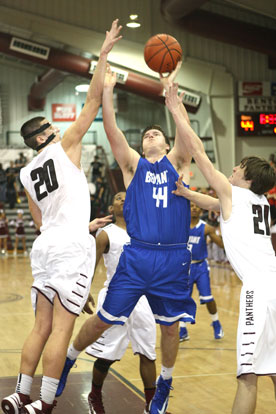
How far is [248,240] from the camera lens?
3.57m

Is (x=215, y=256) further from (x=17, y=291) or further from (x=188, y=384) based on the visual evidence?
(x=188, y=384)

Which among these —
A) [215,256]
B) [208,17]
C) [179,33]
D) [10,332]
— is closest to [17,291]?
[10,332]

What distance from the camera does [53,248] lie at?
12.4ft

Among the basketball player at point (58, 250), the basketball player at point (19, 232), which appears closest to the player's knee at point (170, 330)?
the basketball player at point (58, 250)

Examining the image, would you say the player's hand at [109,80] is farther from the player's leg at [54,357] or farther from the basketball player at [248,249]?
the player's leg at [54,357]

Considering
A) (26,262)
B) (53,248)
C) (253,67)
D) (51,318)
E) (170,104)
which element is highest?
(253,67)

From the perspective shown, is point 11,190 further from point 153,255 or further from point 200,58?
point 153,255

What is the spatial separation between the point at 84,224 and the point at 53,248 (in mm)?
267

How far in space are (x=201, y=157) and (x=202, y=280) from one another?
3776 mm

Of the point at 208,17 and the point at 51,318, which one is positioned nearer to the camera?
the point at 51,318

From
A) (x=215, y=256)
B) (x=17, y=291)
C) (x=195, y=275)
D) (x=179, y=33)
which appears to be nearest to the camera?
(x=195, y=275)

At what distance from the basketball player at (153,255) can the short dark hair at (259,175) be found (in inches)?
22.3

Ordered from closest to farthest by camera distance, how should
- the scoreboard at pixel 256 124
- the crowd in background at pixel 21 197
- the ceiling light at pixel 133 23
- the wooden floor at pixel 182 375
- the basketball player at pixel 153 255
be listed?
1. the basketball player at pixel 153 255
2. the wooden floor at pixel 182 375
3. the crowd in background at pixel 21 197
4. the ceiling light at pixel 133 23
5. the scoreboard at pixel 256 124

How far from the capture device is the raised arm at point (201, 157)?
3633 millimetres
